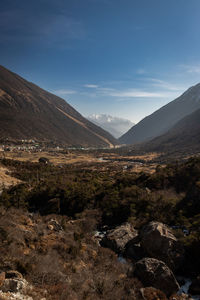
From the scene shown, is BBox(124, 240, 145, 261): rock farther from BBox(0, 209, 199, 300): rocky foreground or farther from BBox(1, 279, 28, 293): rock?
BBox(1, 279, 28, 293): rock

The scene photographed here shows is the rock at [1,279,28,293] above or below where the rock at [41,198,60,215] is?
above

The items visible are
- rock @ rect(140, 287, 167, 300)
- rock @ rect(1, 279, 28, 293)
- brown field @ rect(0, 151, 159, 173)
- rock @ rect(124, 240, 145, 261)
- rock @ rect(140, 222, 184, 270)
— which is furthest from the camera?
brown field @ rect(0, 151, 159, 173)

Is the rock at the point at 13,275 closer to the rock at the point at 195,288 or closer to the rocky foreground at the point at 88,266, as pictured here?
the rocky foreground at the point at 88,266

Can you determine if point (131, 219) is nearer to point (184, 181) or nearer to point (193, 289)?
point (193, 289)

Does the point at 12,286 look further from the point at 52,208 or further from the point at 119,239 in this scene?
the point at 52,208

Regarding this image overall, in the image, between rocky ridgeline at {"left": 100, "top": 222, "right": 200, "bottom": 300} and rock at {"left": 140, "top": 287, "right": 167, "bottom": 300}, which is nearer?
rock at {"left": 140, "top": 287, "right": 167, "bottom": 300}

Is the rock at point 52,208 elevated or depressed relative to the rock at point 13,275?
depressed

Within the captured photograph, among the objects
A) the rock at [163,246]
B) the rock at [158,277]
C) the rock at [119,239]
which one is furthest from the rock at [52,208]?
the rock at [158,277]

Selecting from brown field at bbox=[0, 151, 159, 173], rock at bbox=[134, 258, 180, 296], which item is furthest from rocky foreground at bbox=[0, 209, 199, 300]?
brown field at bbox=[0, 151, 159, 173]
